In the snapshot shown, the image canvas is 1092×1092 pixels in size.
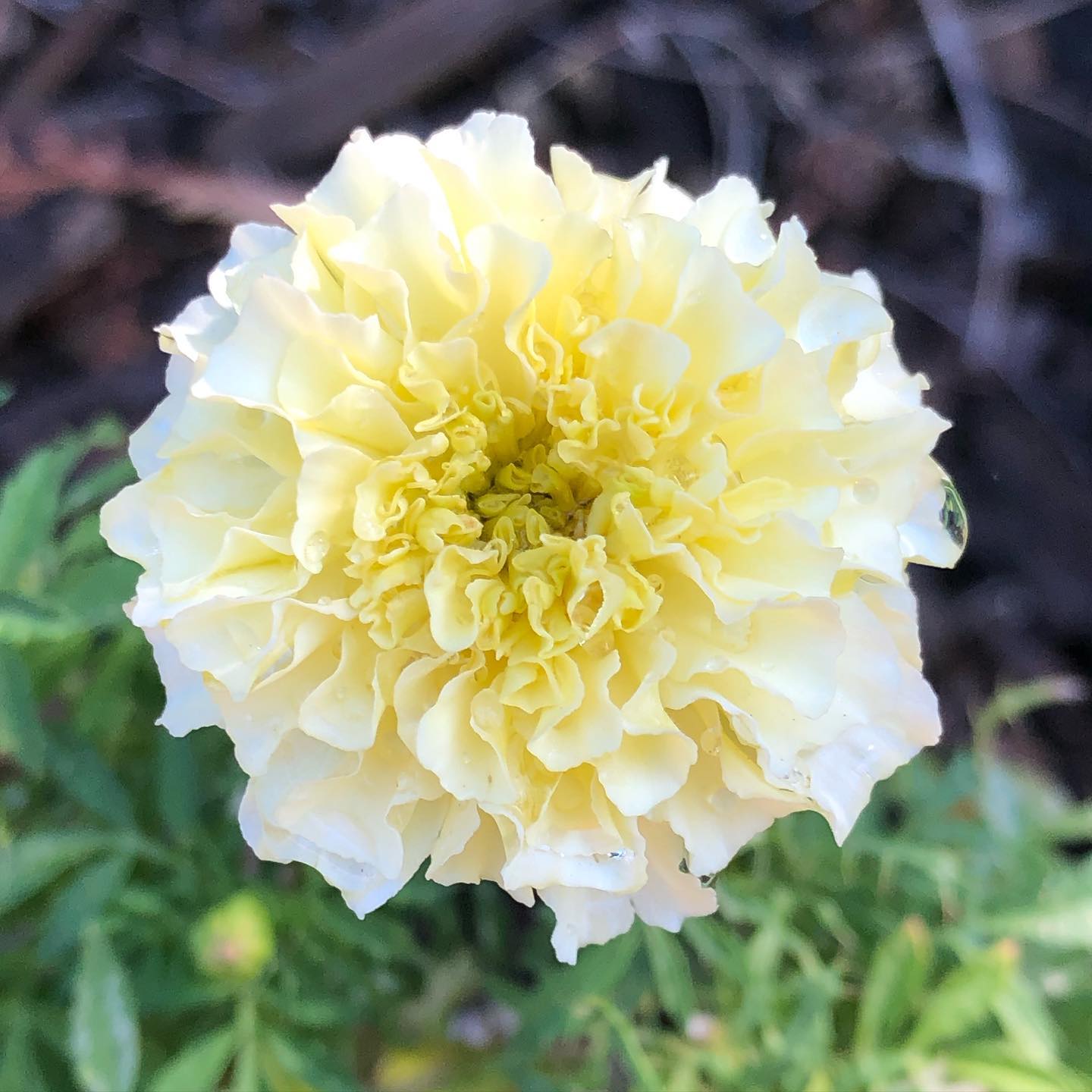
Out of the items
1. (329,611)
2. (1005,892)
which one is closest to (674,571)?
(329,611)

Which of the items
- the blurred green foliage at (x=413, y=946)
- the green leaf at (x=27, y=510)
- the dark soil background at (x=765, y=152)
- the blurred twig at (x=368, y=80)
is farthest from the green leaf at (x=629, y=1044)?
the blurred twig at (x=368, y=80)

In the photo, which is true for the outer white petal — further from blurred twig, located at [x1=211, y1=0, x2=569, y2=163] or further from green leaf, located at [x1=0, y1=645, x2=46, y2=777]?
blurred twig, located at [x1=211, y1=0, x2=569, y2=163]

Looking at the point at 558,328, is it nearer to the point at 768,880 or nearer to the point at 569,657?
the point at 569,657

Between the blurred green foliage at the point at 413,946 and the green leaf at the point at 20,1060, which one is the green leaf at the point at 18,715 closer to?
the blurred green foliage at the point at 413,946

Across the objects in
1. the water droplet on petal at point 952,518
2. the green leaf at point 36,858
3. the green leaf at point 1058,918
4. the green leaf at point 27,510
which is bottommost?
the green leaf at point 1058,918

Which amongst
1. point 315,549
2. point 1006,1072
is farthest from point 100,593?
point 1006,1072
